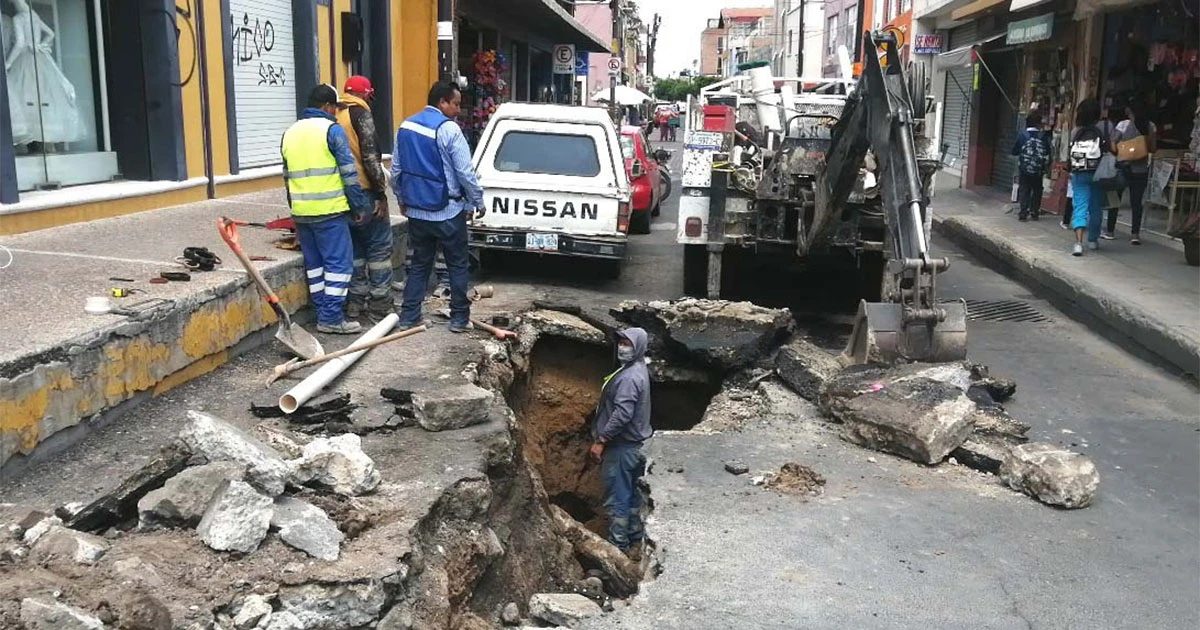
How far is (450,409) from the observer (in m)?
5.15

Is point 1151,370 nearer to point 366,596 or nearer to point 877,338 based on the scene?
point 877,338

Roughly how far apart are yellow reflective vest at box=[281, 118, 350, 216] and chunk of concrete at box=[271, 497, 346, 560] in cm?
322

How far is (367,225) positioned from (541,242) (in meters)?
2.51

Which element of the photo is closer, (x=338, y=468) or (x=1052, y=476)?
(x=338, y=468)

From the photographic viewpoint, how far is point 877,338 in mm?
6527

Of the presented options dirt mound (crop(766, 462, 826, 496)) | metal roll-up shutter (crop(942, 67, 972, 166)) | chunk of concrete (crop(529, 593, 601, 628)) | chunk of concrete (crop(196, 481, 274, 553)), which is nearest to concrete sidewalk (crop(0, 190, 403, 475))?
chunk of concrete (crop(196, 481, 274, 553))

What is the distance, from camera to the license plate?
31.4ft

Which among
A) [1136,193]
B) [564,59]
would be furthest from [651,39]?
[1136,193]

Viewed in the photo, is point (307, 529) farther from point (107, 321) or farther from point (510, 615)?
point (107, 321)

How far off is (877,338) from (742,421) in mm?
1039

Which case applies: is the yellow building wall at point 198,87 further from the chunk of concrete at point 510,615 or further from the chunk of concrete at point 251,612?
the chunk of concrete at point 251,612

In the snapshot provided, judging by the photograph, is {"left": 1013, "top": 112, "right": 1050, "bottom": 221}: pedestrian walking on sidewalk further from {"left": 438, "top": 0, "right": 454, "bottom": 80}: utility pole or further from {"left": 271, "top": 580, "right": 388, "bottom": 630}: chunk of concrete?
{"left": 271, "top": 580, "right": 388, "bottom": 630}: chunk of concrete

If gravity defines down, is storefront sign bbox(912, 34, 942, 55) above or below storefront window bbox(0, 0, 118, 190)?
above

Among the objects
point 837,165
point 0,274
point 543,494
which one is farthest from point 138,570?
point 837,165
